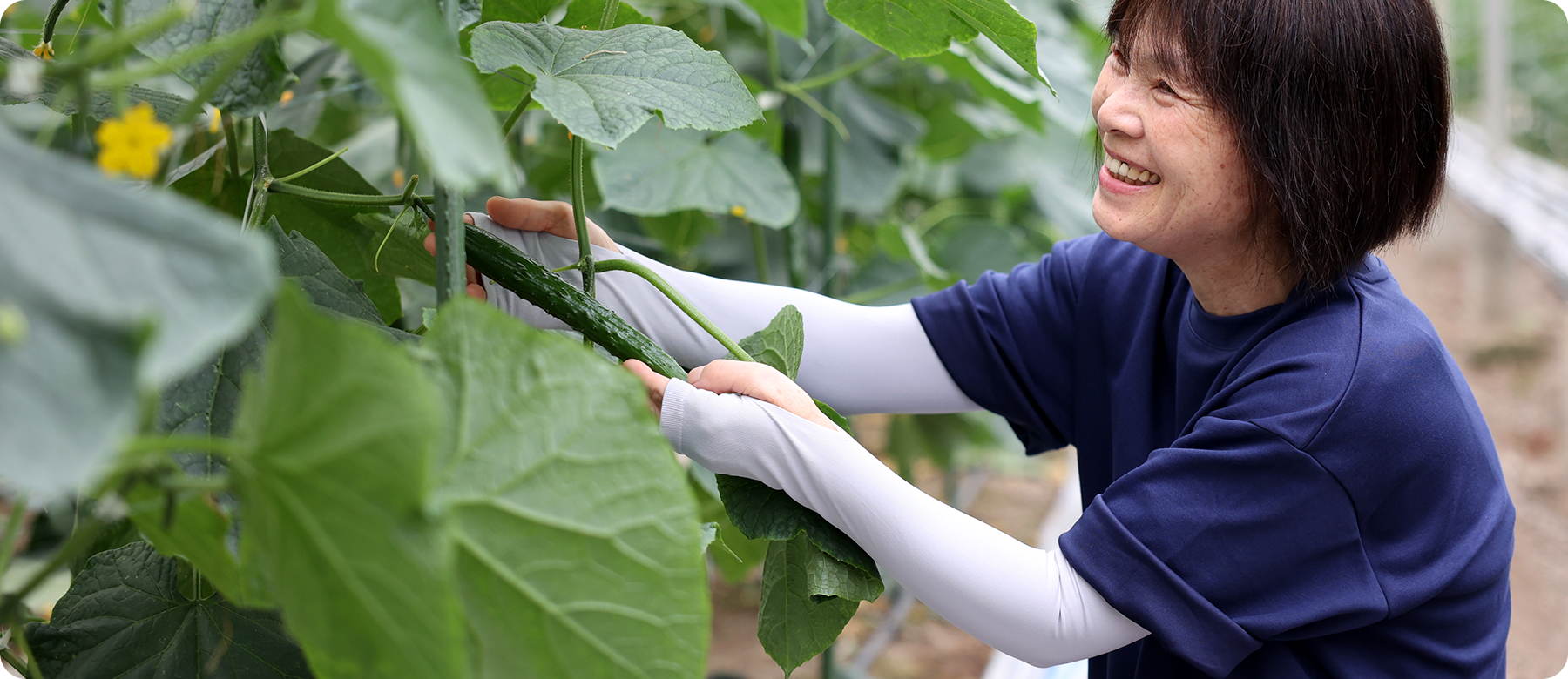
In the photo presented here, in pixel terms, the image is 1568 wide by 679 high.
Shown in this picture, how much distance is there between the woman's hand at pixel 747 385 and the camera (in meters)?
0.58

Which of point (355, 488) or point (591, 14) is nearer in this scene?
point (355, 488)

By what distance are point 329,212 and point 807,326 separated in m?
0.33

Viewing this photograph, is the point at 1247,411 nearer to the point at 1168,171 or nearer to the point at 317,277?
the point at 1168,171

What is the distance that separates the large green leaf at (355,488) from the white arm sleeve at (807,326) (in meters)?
0.40

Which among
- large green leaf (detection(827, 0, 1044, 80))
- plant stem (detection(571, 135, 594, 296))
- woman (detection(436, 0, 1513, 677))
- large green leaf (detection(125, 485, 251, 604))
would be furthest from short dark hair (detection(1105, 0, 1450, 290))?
large green leaf (detection(125, 485, 251, 604))

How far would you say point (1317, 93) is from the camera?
2.19 ft

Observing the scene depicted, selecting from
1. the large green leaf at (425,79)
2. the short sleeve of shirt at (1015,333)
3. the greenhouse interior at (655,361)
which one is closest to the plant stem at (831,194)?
the greenhouse interior at (655,361)

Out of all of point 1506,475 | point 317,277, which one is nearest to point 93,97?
point 317,277

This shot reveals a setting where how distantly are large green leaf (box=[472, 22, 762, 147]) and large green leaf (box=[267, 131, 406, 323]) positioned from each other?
22 cm

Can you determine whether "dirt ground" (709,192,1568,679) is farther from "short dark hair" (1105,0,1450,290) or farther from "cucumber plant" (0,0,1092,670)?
"cucumber plant" (0,0,1092,670)

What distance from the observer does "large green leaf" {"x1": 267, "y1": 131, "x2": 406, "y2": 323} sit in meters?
0.67

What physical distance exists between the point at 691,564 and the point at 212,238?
0.17 m

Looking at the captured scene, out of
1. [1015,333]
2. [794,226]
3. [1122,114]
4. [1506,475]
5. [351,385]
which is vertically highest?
[351,385]

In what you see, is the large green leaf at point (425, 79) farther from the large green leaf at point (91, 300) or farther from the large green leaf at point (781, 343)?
the large green leaf at point (781, 343)
